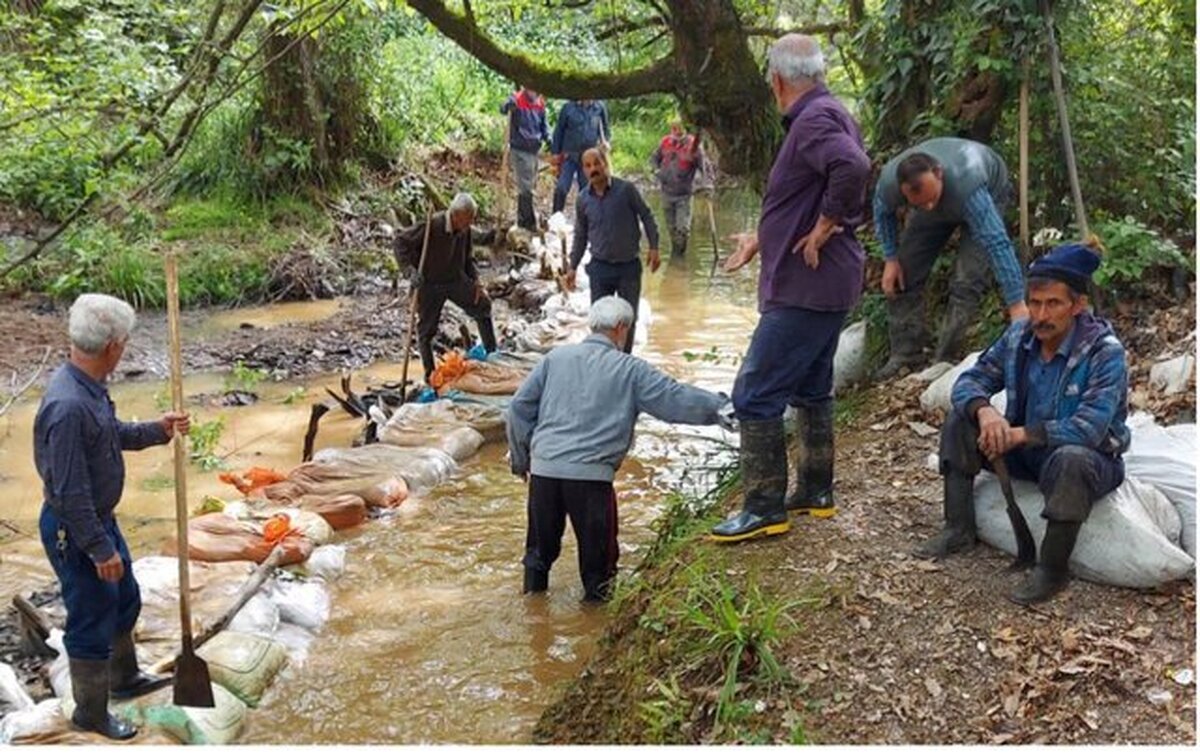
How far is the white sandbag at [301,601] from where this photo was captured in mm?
4562

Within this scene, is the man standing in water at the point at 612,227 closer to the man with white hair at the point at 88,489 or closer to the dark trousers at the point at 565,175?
the dark trousers at the point at 565,175

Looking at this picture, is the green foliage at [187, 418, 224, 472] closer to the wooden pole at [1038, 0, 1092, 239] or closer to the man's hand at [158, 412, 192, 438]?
the man's hand at [158, 412, 192, 438]

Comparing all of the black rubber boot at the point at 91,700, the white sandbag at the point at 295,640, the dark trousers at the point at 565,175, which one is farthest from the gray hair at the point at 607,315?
the dark trousers at the point at 565,175

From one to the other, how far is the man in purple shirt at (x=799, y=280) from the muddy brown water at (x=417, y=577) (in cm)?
110

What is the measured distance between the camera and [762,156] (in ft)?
22.1

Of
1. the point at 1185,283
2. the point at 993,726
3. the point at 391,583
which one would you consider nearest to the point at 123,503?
the point at 391,583

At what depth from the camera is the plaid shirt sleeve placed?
485cm

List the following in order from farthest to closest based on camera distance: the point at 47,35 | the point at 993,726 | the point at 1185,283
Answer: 1. the point at 47,35
2. the point at 1185,283
3. the point at 993,726

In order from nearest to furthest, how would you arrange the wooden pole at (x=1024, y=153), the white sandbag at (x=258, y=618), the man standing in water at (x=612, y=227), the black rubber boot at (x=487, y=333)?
the white sandbag at (x=258, y=618) < the wooden pole at (x=1024, y=153) < the man standing in water at (x=612, y=227) < the black rubber boot at (x=487, y=333)

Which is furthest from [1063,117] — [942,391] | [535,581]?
[535,581]

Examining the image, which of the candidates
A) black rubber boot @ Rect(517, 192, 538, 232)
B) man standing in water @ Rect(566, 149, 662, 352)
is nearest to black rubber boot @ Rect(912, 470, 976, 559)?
man standing in water @ Rect(566, 149, 662, 352)

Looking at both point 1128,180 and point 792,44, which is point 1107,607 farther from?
point 1128,180

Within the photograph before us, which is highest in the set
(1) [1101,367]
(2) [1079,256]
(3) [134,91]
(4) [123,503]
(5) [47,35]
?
(5) [47,35]

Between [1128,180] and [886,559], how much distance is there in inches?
141
